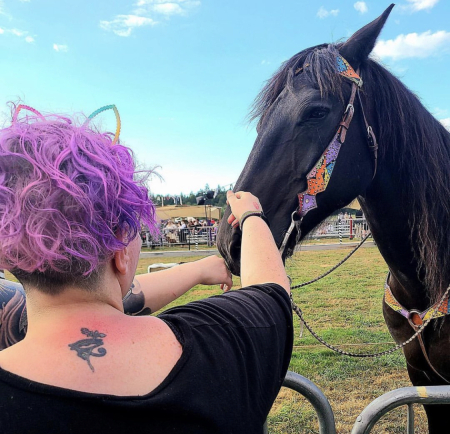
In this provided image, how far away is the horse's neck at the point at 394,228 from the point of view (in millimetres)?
2180

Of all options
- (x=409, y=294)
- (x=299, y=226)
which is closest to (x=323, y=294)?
(x=409, y=294)

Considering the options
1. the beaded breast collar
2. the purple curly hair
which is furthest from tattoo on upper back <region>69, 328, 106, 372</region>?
the beaded breast collar

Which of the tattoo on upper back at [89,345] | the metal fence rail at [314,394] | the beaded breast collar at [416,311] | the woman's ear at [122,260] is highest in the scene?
the woman's ear at [122,260]

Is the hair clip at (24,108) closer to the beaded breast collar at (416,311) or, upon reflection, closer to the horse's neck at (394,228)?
the horse's neck at (394,228)

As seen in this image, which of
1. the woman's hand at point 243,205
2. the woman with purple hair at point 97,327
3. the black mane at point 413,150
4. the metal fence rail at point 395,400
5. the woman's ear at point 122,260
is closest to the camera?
the woman with purple hair at point 97,327

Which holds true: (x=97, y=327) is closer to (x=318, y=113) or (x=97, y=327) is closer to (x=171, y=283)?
(x=171, y=283)

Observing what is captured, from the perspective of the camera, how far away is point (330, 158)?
6.70 feet

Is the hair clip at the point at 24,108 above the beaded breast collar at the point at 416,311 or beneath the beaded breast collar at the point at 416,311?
above

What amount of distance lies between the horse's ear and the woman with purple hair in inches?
71.9

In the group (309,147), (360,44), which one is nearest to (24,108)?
(309,147)

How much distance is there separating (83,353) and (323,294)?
858 centimetres

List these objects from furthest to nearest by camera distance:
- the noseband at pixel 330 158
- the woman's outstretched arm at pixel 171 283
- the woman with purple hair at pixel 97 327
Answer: the noseband at pixel 330 158 < the woman's outstretched arm at pixel 171 283 < the woman with purple hair at pixel 97 327

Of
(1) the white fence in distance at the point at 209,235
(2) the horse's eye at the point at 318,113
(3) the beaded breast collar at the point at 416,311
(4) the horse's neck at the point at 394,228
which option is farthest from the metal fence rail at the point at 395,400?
(1) the white fence in distance at the point at 209,235

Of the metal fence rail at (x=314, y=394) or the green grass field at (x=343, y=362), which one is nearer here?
Result: the metal fence rail at (x=314, y=394)
